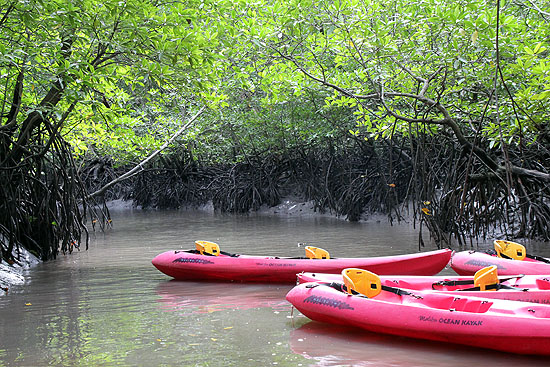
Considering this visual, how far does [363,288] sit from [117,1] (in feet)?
10.5

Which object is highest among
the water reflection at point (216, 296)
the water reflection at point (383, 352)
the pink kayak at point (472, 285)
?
the pink kayak at point (472, 285)

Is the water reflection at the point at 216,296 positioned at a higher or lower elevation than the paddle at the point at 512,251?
lower

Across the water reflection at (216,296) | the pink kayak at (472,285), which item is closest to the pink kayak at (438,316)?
the pink kayak at (472,285)

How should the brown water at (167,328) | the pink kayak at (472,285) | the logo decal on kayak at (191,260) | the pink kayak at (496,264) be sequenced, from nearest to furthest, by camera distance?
the brown water at (167,328) → the pink kayak at (472,285) → the pink kayak at (496,264) → the logo decal on kayak at (191,260)

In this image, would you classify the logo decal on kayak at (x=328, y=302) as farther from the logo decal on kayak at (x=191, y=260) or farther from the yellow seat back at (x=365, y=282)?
the logo decal on kayak at (x=191, y=260)

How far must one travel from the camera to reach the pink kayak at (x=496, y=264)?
6.23m

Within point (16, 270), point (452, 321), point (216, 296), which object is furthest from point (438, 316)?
point (16, 270)

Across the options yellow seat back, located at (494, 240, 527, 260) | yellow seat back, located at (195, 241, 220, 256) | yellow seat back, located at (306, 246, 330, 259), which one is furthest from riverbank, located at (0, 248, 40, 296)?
yellow seat back, located at (494, 240, 527, 260)

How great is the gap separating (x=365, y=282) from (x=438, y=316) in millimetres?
823

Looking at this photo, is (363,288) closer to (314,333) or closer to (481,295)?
(314,333)

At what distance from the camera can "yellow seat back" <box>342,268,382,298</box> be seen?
4.95m

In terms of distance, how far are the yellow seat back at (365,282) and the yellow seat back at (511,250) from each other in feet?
7.62

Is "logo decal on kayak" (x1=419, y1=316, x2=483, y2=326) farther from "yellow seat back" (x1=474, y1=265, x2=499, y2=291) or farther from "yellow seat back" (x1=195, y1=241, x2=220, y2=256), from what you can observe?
"yellow seat back" (x1=195, y1=241, x2=220, y2=256)

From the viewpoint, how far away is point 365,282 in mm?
4980
